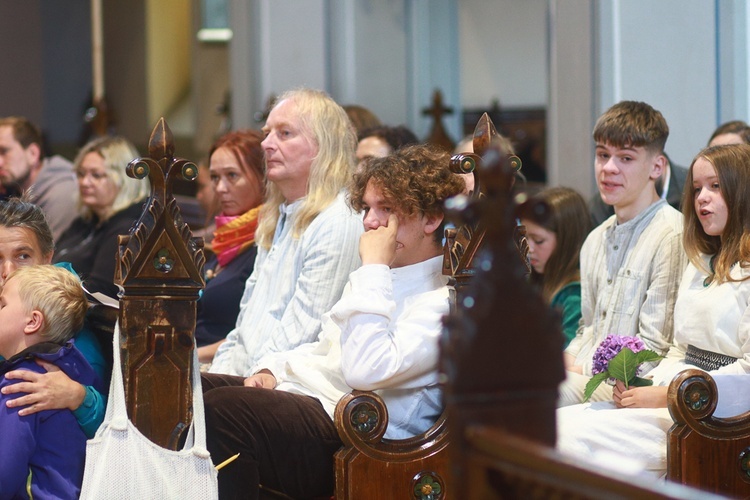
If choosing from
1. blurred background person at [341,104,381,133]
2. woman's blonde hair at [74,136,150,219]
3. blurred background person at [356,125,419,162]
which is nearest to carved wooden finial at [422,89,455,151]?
blurred background person at [341,104,381,133]

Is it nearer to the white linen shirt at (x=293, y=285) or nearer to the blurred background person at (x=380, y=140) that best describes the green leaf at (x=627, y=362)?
the white linen shirt at (x=293, y=285)

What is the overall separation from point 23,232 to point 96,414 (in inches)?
35.1

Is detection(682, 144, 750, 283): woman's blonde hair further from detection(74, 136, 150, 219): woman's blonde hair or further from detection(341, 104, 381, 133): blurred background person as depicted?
detection(74, 136, 150, 219): woman's blonde hair

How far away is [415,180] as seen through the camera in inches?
131

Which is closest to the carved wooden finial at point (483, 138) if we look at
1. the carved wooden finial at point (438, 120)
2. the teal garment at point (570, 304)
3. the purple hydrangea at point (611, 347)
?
the purple hydrangea at point (611, 347)

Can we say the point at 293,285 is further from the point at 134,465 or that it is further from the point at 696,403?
the point at 696,403

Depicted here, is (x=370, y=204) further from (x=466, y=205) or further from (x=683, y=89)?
(x=683, y=89)

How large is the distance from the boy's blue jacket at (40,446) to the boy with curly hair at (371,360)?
40 centimetres

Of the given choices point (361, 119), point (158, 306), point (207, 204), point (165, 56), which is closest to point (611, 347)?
point (158, 306)

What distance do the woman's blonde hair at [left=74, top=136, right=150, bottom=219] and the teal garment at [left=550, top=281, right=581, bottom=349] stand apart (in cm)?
257

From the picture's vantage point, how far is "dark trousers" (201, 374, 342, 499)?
3.16 meters

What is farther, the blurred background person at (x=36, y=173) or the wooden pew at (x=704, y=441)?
the blurred background person at (x=36, y=173)

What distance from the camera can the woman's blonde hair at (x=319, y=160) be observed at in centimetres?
410

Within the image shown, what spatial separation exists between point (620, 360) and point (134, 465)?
1.46 m
